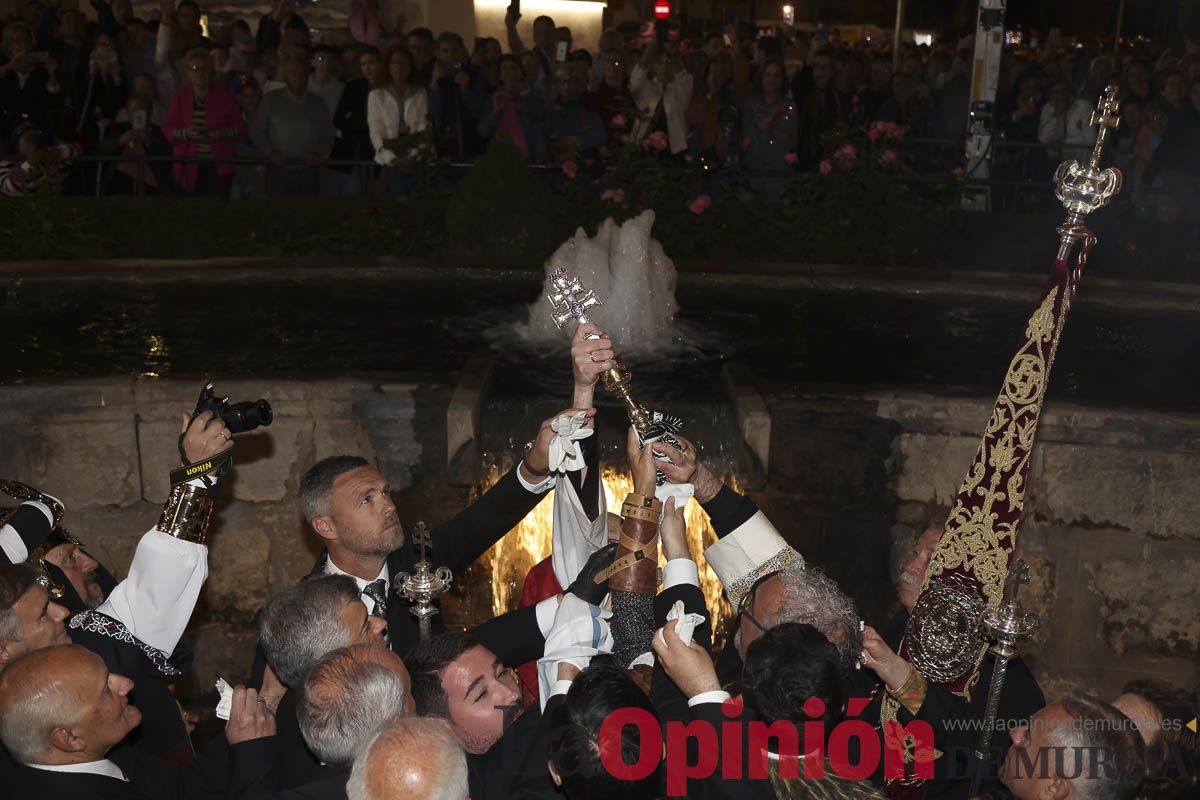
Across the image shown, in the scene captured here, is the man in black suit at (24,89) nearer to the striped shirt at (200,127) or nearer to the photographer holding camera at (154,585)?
the striped shirt at (200,127)

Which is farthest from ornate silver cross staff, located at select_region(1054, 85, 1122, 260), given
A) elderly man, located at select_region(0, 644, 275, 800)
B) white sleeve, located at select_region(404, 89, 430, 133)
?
white sleeve, located at select_region(404, 89, 430, 133)

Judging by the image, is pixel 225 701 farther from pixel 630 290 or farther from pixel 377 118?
pixel 377 118

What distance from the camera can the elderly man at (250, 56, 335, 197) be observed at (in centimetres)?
1045

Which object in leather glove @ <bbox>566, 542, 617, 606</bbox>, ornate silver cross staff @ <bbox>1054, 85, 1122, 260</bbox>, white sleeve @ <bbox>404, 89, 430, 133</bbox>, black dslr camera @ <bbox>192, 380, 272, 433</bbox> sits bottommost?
leather glove @ <bbox>566, 542, 617, 606</bbox>

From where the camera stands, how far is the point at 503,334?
312 inches

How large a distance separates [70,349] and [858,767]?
560 centimetres

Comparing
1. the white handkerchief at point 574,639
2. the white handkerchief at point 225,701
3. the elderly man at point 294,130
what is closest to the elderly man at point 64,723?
the white handkerchief at point 225,701

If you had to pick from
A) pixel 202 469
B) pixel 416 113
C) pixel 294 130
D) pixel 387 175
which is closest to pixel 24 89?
pixel 294 130

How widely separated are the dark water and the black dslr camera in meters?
2.25

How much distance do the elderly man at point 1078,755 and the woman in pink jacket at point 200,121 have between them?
871cm

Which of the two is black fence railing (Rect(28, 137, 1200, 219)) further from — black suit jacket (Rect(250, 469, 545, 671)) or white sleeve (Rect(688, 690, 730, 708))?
white sleeve (Rect(688, 690, 730, 708))

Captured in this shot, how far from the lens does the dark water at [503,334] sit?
700 cm

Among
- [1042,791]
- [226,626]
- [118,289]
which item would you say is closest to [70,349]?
[118,289]

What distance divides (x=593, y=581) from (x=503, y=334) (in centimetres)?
448
